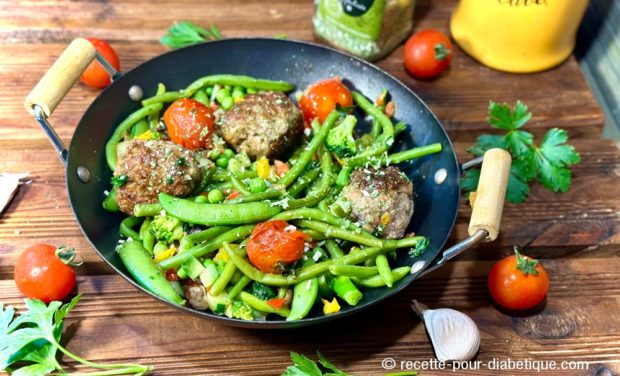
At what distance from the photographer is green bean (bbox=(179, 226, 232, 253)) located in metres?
2.48

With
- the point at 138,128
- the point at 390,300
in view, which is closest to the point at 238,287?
the point at 390,300

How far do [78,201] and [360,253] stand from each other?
119cm

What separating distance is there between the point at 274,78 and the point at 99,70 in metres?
0.98

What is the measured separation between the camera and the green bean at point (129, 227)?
2.60 meters

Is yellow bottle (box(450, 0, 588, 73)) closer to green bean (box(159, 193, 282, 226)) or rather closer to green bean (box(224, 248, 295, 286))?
green bean (box(159, 193, 282, 226))

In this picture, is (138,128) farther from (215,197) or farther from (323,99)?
(323,99)

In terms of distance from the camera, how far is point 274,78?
127 inches

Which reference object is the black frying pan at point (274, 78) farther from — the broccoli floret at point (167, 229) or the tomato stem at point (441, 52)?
the tomato stem at point (441, 52)

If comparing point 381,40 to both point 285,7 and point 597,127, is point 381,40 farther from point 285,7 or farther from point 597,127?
point 597,127

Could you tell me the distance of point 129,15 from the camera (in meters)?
3.89

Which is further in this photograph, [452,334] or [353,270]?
[452,334]

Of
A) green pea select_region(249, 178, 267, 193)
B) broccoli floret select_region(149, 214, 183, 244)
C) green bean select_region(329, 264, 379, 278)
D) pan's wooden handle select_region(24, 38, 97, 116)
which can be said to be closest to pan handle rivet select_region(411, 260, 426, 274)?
green bean select_region(329, 264, 379, 278)

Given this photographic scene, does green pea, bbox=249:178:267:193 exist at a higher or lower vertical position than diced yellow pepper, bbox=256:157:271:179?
higher

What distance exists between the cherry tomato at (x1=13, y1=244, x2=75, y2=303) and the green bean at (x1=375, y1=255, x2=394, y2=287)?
126 cm
